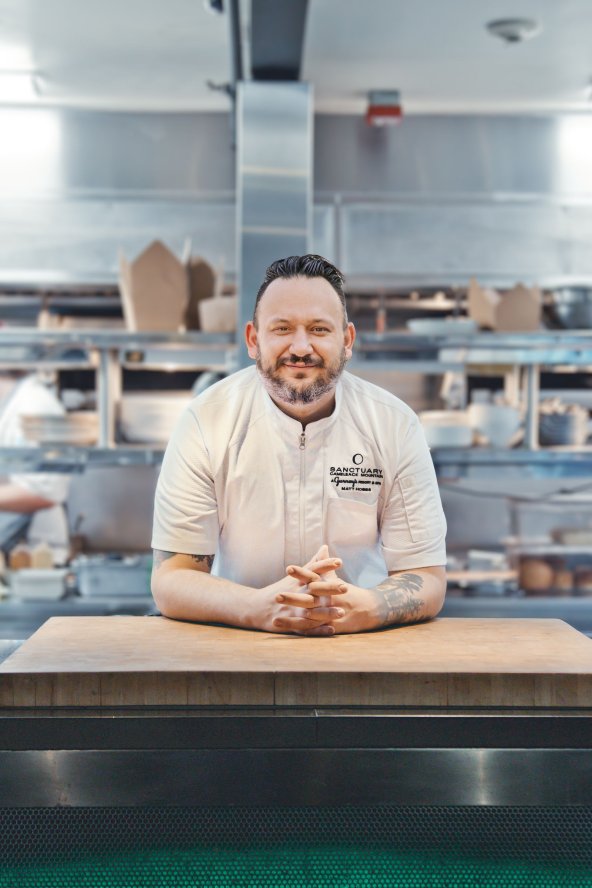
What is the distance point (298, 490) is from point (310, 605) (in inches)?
16.0

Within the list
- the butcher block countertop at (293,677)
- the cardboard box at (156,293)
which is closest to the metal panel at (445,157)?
the cardboard box at (156,293)

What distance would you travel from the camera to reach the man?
1.89 meters

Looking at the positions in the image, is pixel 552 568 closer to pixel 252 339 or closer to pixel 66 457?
pixel 66 457

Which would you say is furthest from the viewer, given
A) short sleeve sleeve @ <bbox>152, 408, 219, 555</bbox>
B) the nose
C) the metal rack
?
the metal rack

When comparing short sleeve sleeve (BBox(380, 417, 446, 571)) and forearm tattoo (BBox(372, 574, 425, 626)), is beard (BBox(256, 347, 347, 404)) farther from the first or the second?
forearm tattoo (BBox(372, 574, 425, 626))

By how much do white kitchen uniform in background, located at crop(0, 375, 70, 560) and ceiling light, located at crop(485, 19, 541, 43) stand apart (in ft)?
8.48

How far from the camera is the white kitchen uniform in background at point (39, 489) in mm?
4781

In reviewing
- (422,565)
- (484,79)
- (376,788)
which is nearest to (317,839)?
(376,788)

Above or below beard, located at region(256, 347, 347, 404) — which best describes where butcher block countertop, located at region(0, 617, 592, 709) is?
below

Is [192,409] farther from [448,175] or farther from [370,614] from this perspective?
[448,175]

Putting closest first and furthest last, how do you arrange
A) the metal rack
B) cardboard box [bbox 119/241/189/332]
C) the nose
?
1. the nose
2. cardboard box [bbox 119/241/189/332]
3. the metal rack

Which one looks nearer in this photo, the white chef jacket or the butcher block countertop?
the butcher block countertop

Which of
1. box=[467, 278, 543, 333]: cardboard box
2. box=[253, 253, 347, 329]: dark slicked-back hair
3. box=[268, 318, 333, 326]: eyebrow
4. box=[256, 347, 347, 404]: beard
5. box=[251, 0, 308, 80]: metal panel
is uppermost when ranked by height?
box=[251, 0, 308, 80]: metal panel

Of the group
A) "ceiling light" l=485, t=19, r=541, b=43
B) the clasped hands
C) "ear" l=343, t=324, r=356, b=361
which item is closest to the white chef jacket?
"ear" l=343, t=324, r=356, b=361
